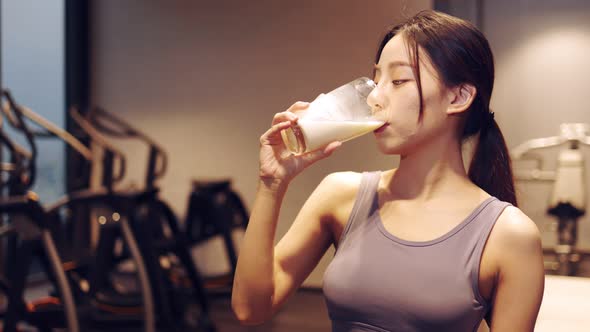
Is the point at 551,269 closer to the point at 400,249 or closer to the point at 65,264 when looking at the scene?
the point at 400,249

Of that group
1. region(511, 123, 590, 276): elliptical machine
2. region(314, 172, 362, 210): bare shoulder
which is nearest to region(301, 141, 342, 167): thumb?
region(314, 172, 362, 210): bare shoulder

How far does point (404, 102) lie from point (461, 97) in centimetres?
11

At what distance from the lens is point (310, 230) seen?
3.95 feet

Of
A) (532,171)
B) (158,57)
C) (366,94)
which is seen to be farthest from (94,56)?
(366,94)

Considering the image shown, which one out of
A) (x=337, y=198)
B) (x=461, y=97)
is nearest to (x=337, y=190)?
(x=337, y=198)

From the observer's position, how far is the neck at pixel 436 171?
1117mm

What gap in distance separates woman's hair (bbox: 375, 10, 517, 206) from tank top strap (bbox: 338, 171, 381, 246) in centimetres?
18

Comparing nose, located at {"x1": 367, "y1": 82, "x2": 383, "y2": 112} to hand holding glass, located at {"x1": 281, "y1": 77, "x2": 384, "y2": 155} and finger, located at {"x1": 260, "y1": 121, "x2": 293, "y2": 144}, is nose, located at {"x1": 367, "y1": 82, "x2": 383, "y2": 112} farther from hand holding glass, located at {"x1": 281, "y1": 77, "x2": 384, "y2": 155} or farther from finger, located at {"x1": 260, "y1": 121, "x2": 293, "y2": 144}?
finger, located at {"x1": 260, "y1": 121, "x2": 293, "y2": 144}

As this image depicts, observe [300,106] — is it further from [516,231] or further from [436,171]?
[516,231]

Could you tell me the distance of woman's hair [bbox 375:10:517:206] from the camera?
105 cm

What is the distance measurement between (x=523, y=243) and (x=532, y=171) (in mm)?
817

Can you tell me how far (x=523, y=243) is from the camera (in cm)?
100

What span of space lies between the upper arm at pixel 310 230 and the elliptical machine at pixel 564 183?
2.25 ft

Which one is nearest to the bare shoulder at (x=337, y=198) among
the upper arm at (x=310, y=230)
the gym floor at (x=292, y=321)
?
the upper arm at (x=310, y=230)
